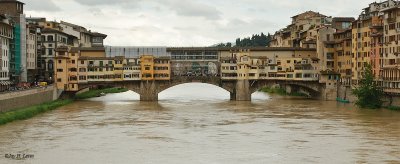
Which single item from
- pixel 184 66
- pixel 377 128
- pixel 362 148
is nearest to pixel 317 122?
pixel 377 128

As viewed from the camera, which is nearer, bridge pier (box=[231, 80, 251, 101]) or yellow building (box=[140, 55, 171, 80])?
bridge pier (box=[231, 80, 251, 101])

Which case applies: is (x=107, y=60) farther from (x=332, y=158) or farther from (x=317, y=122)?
(x=332, y=158)

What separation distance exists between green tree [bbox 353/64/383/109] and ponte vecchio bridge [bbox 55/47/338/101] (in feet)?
40.9

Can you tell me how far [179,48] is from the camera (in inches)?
3022

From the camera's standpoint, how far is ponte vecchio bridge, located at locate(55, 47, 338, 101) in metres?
68.0

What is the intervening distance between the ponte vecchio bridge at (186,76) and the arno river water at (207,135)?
34.2ft

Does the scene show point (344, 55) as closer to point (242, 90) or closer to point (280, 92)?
point (242, 90)

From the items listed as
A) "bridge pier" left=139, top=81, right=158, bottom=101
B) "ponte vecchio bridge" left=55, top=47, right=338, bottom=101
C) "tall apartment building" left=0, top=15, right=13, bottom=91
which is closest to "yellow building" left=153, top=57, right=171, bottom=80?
"ponte vecchio bridge" left=55, top=47, right=338, bottom=101

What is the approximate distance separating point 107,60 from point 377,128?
3431cm

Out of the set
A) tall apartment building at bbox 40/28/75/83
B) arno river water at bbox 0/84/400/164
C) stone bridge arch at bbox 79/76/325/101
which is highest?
tall apartment building at bbox 40/28/75/83

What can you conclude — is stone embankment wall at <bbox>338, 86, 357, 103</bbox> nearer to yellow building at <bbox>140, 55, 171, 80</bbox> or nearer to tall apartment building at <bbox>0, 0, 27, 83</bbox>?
yellow building at <bbox>140, 55, 171, 80</bbox>

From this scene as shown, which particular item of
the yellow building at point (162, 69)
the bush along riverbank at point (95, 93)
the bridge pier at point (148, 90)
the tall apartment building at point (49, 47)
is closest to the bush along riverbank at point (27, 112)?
the bridge pier at point (148, 90)

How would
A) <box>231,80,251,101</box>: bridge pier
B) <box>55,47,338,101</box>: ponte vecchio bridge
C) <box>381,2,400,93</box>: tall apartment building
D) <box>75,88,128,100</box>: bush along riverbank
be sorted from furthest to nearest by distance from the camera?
<box>75,88,128,100</box>: bush along riverbank
<box>231,80,251,101</box>: bridge pier
<box>55,47,338,101</box>: ponte vecchio bridge
<box>381,2,400,93</box>: tall apartment building

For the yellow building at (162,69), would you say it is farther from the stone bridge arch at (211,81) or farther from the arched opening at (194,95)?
the arched opening at (194,95)
